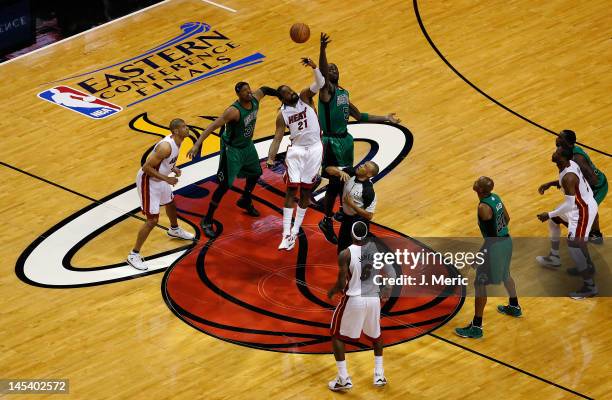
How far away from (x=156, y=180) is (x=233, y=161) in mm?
1196

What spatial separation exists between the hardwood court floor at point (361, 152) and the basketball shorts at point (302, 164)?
1.22m

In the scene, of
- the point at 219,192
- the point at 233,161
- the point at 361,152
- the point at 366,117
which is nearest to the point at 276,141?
the point at 233,161

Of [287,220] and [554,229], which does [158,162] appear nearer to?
[287,220]

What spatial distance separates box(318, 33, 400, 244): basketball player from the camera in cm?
1602

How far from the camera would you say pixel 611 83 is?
1956cm

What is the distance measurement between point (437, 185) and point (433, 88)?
2.79m

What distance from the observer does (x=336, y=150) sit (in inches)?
640

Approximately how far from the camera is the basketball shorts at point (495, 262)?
14.0 meters

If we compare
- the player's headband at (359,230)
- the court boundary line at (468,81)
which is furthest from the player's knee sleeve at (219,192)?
the court boundary line at (468,81)

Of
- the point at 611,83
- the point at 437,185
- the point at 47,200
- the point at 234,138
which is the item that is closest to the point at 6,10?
the point at 47,200

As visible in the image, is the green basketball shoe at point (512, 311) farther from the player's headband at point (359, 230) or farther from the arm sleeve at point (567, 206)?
the player's headband at point (359, 230)

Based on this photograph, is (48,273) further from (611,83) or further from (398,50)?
(611,83)

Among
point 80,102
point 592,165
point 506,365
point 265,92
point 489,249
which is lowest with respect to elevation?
point 506,365

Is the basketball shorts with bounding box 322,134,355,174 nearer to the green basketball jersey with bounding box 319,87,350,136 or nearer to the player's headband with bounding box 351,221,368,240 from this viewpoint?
the green basketball jersey with bounding box 319,87,350,136
